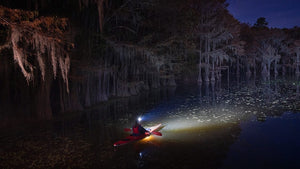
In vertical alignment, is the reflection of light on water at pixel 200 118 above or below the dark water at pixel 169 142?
above

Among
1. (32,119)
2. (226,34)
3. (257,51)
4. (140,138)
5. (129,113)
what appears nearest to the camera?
(140,138)

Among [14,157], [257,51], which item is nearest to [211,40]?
[257,51]

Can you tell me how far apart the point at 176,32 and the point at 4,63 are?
65.2 ft

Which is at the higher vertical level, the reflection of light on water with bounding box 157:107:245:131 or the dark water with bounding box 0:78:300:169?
the reflection of light on water with bounding box 157:107:245:131

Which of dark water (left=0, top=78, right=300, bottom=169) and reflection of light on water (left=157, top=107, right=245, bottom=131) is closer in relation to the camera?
dark water (left=0, top=78, right=300, bottom=169)

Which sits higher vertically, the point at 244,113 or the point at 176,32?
the point at 176,32

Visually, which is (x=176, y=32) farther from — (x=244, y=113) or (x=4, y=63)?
(x=4, y=63)

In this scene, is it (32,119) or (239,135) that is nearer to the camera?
(239,135)

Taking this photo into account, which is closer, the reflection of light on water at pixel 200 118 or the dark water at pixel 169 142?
the dark water at pixel 169 142

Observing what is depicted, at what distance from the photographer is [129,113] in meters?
14.9

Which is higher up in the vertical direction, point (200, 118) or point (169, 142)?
point (200, 118)

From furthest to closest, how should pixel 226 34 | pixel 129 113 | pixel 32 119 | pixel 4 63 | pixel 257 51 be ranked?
pixel 257 51 → pixel 226 34 → pixel 129 113 → pixel 32 119 → pixel 4 63

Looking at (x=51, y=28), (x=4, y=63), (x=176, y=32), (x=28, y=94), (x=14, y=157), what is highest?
(x=176, y=32)

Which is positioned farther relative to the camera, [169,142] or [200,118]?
[200,118]
